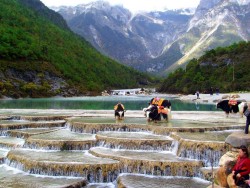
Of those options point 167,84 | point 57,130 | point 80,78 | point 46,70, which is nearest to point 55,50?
point 80,78

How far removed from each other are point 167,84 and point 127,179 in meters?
147

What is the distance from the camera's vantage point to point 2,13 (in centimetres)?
16050

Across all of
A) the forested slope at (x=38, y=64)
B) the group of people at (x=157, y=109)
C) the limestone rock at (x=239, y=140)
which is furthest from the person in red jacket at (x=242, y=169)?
the forested slope at (x=38, y=64)

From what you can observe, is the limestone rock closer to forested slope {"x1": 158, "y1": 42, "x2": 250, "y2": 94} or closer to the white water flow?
the white water flow

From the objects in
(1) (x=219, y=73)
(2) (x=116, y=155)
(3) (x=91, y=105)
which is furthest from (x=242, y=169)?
(1) (x=219, y=73)

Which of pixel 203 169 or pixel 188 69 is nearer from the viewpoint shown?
pixel 203 169

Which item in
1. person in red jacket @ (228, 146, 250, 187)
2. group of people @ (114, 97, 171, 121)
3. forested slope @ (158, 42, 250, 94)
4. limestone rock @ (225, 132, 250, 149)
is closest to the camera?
person in red jacket @ (228, 146, 250, 187)

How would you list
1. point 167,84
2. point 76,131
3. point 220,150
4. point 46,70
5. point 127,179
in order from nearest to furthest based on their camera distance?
1. point 127,179
2. point 220,150
3. point 76,131
4. point 46,70
5. point 167,84

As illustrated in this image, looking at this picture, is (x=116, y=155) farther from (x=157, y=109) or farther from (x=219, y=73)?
(x=219, y=73)

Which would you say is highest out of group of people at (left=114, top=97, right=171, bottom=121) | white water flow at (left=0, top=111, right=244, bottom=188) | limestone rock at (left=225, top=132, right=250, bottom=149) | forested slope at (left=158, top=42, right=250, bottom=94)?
forested slope at (left=158, top=42, right=250, bottom=94)

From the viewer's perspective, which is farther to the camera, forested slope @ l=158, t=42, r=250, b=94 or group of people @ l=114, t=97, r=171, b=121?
forested slope @ l=158, t=42, r=250, b=94

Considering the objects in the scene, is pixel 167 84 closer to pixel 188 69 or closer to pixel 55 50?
pixel 188 69

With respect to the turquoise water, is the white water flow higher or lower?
lower

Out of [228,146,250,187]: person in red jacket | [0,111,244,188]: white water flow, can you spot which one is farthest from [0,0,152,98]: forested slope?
[228,146,250,187]: person in red jacket
